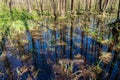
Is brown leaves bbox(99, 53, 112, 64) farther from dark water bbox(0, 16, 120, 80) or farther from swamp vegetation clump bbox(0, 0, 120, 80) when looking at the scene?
dark water bbox(0, 16, 120, 80)

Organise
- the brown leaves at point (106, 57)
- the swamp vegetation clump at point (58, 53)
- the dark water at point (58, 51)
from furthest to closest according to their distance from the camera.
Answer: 1. the brown leaves at point (106, 57)
2. the dark water at point (58, 51)
3. the swamp vegetation clump at point (58, 53)

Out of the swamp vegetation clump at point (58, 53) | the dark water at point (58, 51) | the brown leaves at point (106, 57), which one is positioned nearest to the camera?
the swamp vegetation clump at point (58, 53)

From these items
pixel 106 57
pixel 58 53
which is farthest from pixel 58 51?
pixel 106 57

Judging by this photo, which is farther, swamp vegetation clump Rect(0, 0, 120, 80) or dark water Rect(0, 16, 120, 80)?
dark water Rect(0, 16, 120, 80)

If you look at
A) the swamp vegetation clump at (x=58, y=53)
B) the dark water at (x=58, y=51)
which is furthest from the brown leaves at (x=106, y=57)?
the dark water at (x=58, y=51)

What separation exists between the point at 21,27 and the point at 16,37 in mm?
2789

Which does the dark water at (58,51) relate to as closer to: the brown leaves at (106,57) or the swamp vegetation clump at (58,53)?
the swamp vegetation clump at (58,53)

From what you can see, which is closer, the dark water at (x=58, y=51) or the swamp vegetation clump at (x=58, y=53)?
the swamp vegetation clump at (x=58, y=53)

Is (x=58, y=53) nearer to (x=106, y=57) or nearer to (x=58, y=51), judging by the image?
(x=58, y=51)

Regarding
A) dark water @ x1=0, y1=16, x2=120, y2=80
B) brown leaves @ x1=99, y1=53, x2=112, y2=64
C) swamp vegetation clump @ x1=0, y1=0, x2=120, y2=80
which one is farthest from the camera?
brown leaves @ x1=99, y1=53, x2=112, y2=64

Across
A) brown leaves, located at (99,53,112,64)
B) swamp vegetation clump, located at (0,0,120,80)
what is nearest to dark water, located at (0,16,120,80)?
swamp vegetation clump, located at (0,0,120,80)

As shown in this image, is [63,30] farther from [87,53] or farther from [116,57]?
Answer: [116,57]

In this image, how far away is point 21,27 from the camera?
51.3 feet

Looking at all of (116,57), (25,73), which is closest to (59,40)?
(116,57)
